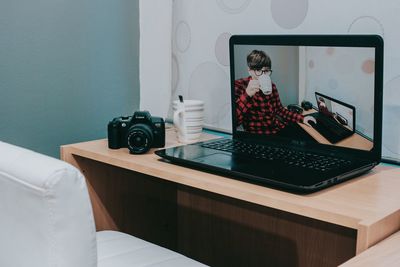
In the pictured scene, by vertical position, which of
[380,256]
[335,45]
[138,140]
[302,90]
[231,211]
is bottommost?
[231,211]

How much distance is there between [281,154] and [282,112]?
0.42 ft

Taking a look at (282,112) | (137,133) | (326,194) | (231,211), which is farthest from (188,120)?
(326,194)

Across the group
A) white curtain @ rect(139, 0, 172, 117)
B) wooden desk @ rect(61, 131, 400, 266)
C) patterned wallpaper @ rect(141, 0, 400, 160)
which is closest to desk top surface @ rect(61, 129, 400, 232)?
wooden desk @ rect(61, 131, 400, 266)

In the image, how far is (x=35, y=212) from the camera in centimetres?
75

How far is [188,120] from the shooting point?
1397 millimetres

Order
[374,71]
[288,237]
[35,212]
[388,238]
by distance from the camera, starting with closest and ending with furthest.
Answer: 1. [35,212]
2. [388,238]
3. [374,71]
4. [288,237]

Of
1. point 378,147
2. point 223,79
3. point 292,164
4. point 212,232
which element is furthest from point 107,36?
point 378,147

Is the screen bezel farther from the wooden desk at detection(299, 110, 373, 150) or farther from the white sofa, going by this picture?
the white sofa

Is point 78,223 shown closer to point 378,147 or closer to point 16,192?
point 16,192

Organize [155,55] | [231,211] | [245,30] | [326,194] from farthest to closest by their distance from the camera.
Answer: [155,55]
[231,211]
[245,30]
[326,194]

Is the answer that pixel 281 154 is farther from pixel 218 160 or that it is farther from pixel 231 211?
pixel 231 211

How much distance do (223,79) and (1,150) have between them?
882 mm

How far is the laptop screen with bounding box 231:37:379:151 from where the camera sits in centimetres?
112

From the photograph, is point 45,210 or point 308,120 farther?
point 308,120
